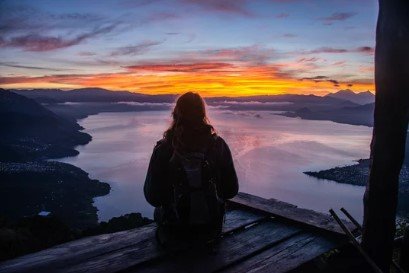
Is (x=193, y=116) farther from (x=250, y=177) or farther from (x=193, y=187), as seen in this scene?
(x=250, y=177)

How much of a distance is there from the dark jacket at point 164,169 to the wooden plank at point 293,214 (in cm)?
138

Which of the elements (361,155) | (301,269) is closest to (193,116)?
(301,269)

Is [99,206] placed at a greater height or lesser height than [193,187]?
lesser

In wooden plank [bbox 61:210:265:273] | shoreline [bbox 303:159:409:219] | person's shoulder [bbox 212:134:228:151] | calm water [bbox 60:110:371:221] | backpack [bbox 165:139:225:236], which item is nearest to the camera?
wooden plank [bbox 61:210:265:273]

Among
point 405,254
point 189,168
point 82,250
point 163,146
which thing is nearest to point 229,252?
point 189,168

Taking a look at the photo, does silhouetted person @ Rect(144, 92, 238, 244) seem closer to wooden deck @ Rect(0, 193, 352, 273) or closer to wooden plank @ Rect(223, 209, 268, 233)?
wooden deck @ Rect(0, 193, 352, 273)

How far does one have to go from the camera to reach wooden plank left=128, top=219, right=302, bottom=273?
3605 millimetres

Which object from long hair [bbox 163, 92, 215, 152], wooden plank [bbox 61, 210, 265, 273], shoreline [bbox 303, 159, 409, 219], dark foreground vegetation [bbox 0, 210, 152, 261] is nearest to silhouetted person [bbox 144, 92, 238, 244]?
long hair [bbox 163, 92, 215, 152]

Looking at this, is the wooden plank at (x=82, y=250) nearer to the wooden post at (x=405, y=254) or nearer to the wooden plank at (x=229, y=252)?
the wooden plank at (x=229, y=252)

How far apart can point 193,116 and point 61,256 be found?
2.09m

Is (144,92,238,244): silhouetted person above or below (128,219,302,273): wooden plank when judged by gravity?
above

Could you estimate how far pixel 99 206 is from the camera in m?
98.0

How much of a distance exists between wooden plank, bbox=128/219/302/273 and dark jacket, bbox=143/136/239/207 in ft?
2.21

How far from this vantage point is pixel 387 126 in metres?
3.78
